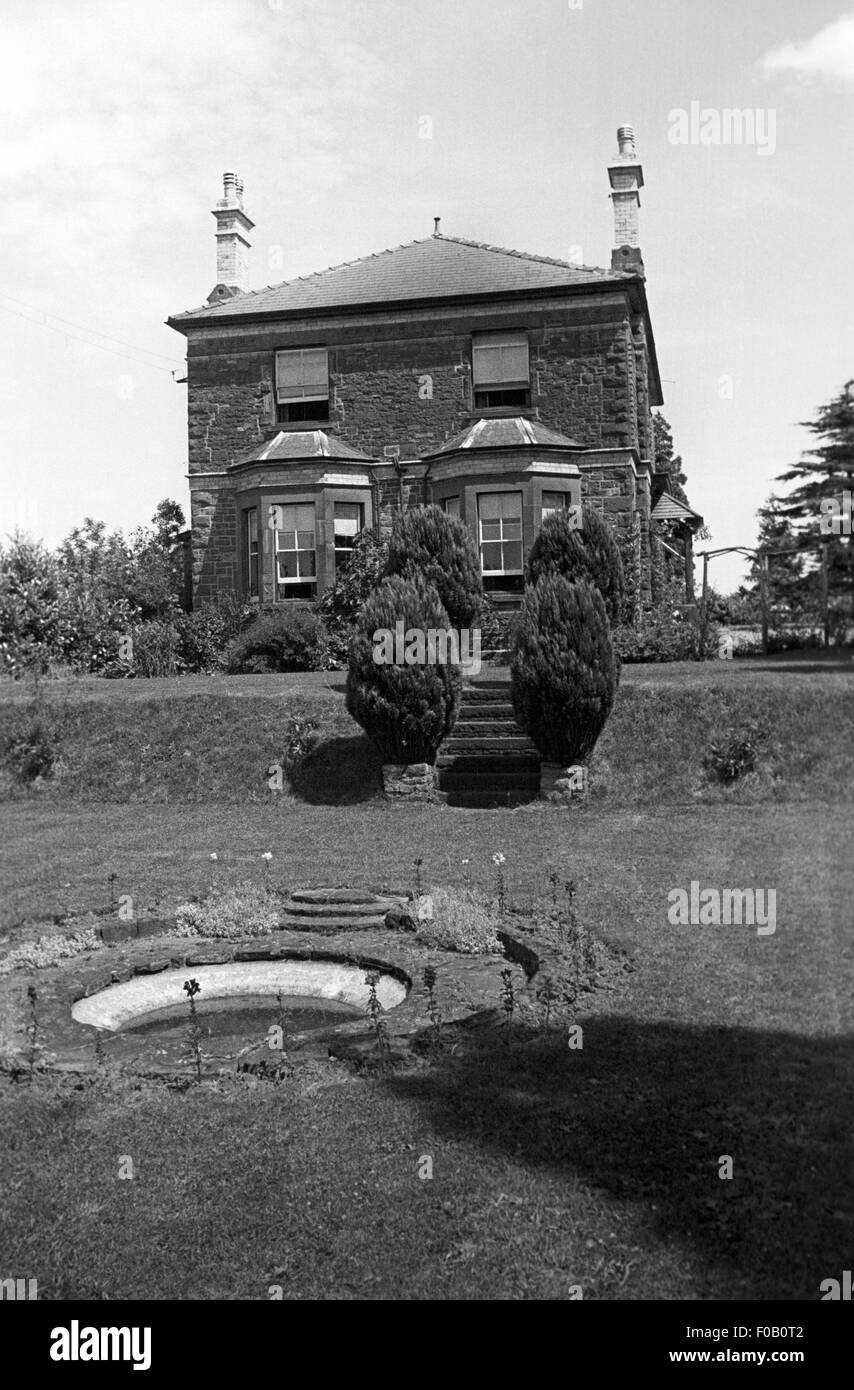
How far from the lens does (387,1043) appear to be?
636 cm

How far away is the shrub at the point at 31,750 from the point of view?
57.1 feet

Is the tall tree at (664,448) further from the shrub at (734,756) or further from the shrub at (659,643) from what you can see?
the shrub at (734,756)

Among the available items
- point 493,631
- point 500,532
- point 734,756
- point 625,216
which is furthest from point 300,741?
point 625,216

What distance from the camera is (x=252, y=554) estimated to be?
1065 inches

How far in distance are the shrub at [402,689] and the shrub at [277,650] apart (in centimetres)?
777

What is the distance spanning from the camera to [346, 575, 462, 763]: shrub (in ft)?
49.3

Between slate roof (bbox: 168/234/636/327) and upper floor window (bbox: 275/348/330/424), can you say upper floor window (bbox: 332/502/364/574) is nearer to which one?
upper floor window (bbox: 275/348/330/424)

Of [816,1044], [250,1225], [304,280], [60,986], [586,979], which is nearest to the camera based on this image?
[250,1225]

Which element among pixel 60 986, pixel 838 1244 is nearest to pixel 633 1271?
pixel 838 1244

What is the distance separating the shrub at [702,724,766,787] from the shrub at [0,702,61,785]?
30.9 feet

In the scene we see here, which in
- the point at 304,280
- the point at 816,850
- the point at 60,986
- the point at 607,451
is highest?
the point at 304,280

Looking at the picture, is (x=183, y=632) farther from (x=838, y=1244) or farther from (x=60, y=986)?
(x=838, y=1244)

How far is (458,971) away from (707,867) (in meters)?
3.12

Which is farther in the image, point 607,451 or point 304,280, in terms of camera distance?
point 304,280
